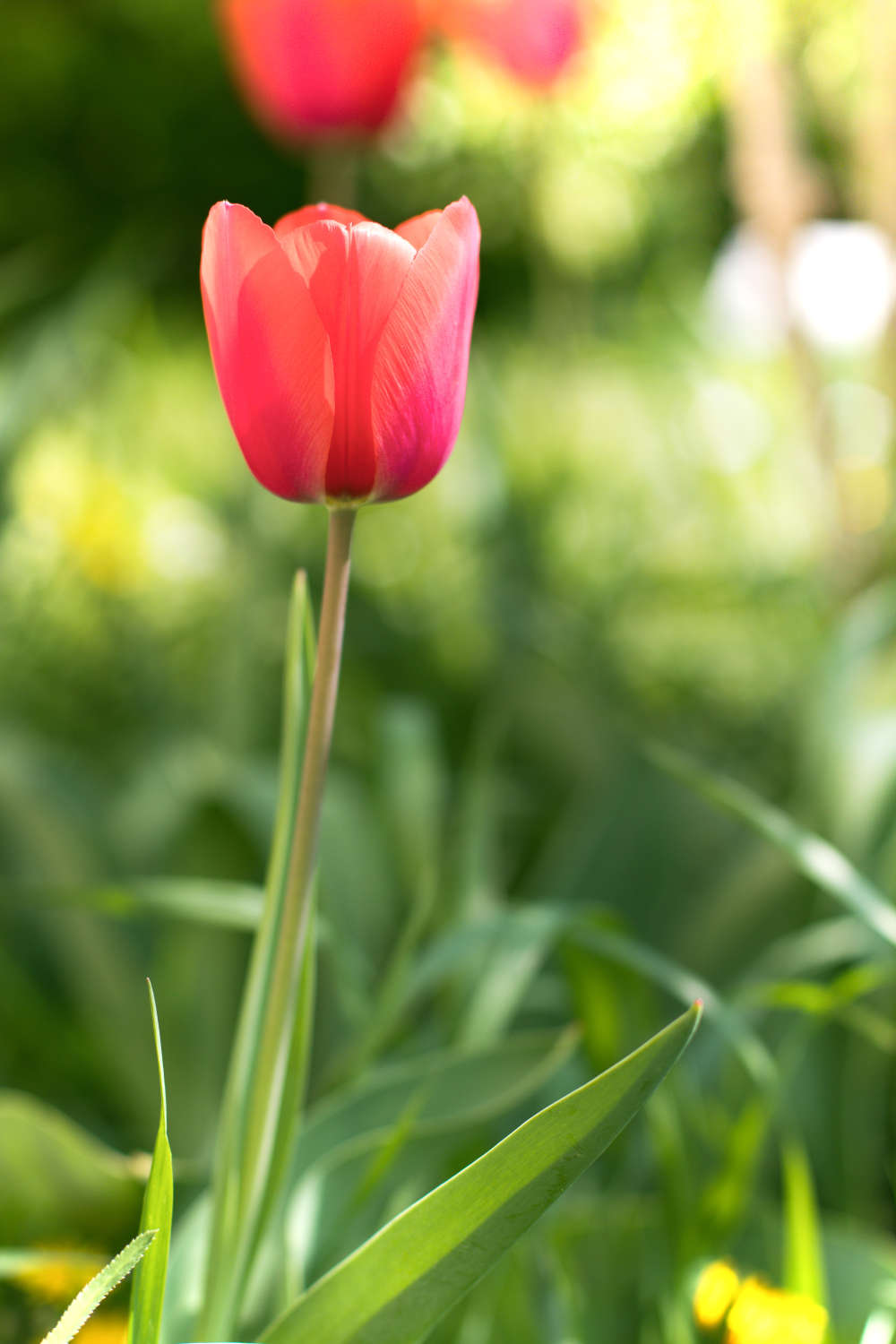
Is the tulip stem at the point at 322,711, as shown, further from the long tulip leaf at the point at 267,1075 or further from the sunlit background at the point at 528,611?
the sunlit background at the point at 528,611

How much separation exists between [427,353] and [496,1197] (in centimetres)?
13

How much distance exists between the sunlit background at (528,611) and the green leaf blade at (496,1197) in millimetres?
124

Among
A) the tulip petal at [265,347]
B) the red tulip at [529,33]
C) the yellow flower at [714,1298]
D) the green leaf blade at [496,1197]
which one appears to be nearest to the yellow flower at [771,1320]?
the yellow flower at [714,1298]

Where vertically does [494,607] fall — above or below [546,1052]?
above

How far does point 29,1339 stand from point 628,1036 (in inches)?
7.6

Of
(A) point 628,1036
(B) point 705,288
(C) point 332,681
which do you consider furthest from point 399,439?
(B) point 705,288

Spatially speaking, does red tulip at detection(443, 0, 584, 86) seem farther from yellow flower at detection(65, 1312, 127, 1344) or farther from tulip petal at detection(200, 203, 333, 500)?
yellow flower at detection(65, 1312, 127, 1344)

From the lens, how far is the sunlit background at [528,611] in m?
0.39

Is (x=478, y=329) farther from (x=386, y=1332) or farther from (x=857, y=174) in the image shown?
(x=386, y=1332)

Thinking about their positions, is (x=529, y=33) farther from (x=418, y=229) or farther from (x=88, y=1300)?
(x=88, y=1300)

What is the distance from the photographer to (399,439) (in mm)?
187

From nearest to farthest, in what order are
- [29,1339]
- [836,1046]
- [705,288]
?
[29,1339] < [836,1046] < [705,288]

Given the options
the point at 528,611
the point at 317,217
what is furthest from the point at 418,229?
the point at 528,611

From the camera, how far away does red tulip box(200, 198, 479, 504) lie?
18 cm
